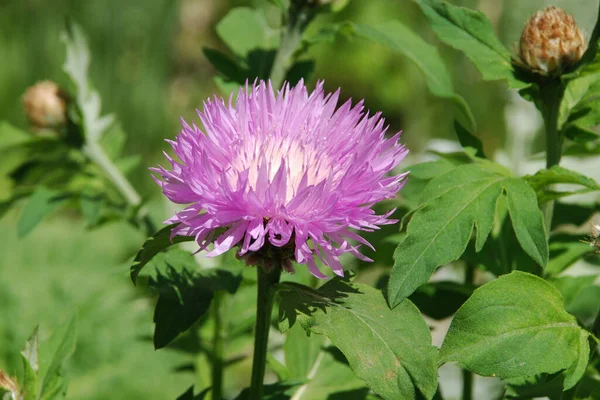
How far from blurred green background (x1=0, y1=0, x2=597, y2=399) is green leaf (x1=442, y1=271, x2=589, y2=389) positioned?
1.59m

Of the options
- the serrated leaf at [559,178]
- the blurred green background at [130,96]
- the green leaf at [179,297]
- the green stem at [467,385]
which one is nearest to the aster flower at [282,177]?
the green leaf at [179,297]

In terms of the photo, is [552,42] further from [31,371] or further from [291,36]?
[31,371]

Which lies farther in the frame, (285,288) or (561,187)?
(561,187)

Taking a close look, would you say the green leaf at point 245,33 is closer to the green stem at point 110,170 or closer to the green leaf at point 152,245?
the green stem at point 110,170

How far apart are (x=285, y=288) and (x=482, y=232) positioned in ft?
0.91

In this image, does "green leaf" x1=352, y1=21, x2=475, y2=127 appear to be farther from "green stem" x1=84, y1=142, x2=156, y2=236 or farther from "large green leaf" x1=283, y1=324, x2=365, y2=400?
"green stem" x1=84, y1=142, x2=156, y2=236

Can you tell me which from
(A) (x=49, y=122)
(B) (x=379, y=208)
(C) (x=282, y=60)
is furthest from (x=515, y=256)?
(A) (x=49, y=122)

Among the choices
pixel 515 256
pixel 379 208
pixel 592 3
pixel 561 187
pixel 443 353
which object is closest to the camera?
pixel 443 353

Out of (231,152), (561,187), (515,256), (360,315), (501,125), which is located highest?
(231,152)

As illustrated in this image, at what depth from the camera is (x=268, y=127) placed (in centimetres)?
104

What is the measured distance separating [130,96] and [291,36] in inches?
132

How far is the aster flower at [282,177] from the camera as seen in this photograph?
36.1 inches

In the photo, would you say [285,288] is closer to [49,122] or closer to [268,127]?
[268,127]

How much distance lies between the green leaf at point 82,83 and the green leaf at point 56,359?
24.6 inches
